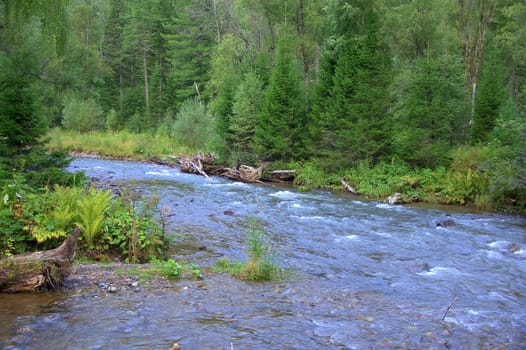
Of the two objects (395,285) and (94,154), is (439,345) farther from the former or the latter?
(94,154)

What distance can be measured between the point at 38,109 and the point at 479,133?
2023 centimetres

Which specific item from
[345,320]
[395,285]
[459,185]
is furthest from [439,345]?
[459,185]

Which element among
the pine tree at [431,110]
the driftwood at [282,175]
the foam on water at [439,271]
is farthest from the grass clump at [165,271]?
the driftwood at [282,175]

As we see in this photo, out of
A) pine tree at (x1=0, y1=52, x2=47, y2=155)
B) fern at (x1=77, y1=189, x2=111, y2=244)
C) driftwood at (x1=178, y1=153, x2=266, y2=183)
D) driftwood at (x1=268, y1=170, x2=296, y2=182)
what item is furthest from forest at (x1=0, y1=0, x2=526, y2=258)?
driftwood at (x1=178, y1=153, x2=266, y2=183)

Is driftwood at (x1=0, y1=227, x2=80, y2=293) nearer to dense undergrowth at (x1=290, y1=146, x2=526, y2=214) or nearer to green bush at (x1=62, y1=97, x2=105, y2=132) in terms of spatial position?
dense undergrowth at (x1=290, y1=146, x2=526, y2=214)

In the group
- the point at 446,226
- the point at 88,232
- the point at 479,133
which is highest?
the point at 479,133

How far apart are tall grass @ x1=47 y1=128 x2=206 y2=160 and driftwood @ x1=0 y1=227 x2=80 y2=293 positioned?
26.5 metres

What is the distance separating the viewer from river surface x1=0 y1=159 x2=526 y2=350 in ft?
17.0

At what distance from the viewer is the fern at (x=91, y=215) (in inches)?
303

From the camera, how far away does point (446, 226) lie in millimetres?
12859

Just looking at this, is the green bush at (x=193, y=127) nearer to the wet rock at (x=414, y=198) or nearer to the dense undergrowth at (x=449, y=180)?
the dense undergrowth at (x=449, y=180)

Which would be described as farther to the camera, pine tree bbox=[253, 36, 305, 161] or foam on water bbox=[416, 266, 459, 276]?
pine tree bbox=[253, 36, 305, 161]

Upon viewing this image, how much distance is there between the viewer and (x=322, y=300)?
6.68m

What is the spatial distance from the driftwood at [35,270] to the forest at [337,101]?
1.05 m
